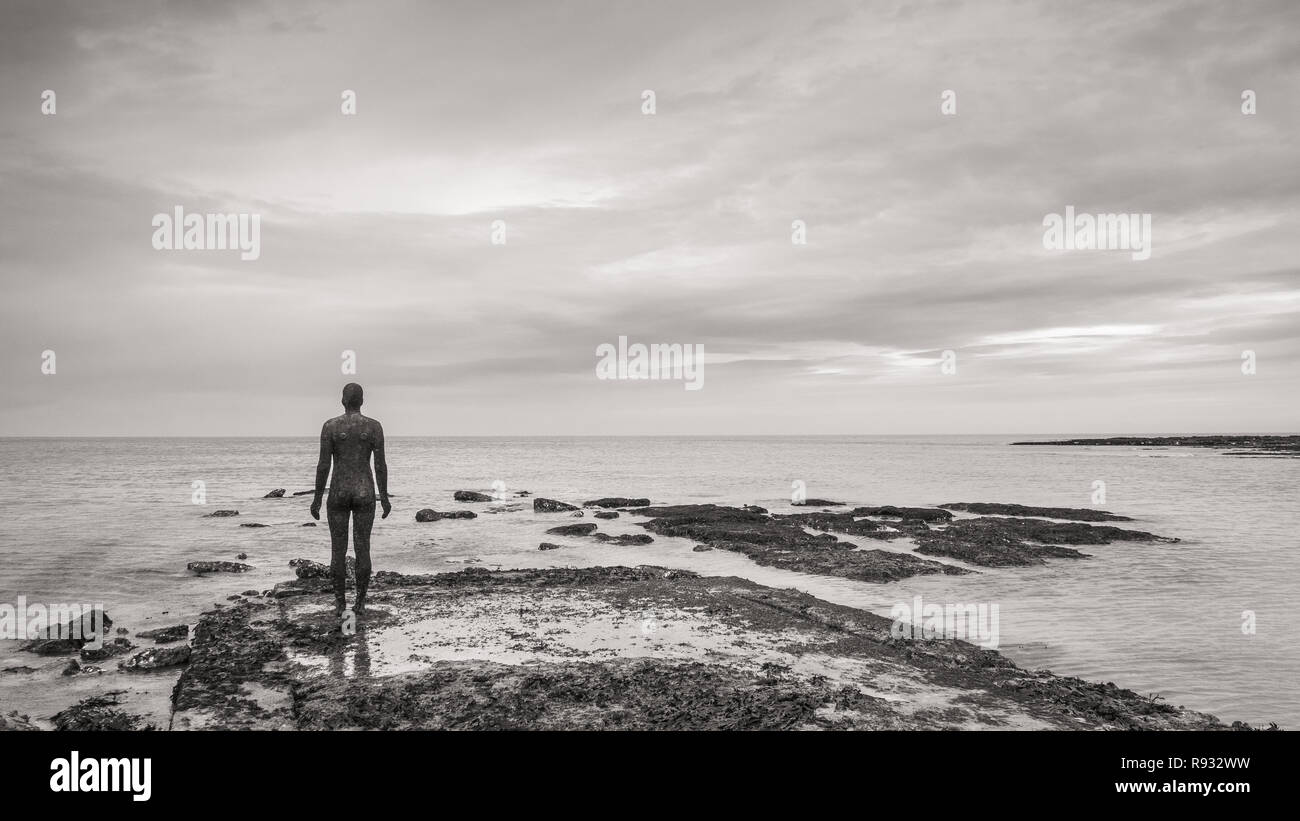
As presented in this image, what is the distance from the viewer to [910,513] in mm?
28281

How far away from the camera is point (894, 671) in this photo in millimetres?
8125

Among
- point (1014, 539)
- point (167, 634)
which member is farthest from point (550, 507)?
point (167, 634)

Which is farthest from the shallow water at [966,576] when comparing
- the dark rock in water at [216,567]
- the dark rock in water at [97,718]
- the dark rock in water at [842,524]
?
the dark rock in water at [842,524]

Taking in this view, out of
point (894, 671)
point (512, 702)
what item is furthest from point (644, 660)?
point (894, 671)

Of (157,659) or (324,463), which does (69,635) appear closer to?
(157,659)

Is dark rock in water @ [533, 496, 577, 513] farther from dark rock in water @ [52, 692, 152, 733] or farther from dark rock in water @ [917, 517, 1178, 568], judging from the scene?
dark rock in water @ [52, 692, 152, 733]

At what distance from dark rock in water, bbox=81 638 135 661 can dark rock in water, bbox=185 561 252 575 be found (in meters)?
6.91

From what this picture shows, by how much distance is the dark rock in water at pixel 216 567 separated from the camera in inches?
629

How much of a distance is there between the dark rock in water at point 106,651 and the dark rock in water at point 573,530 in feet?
47.6

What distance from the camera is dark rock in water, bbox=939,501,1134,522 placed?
27388 mm

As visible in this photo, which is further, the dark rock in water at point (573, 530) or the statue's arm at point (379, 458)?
the dark rock in water at point (573, 530)

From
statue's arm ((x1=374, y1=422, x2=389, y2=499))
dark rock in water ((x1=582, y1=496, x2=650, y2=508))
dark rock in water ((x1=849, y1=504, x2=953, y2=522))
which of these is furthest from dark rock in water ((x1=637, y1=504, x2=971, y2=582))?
statue's arm ((x1=374, y1=422, x2=389, y2=499))

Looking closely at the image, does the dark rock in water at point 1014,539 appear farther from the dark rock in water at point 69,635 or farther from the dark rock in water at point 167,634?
the dark rock in water at point 69,635
